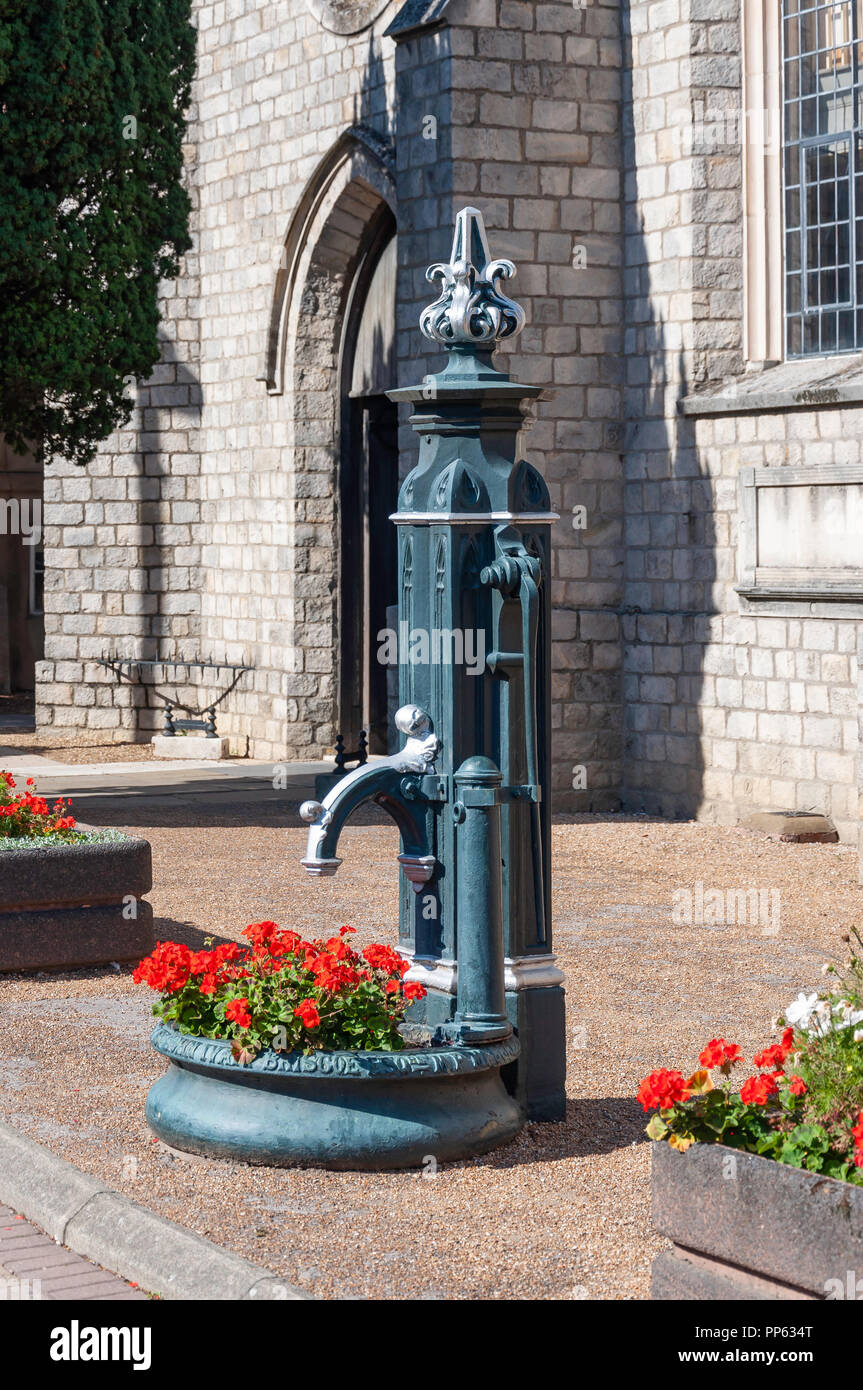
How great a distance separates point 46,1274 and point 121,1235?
200mm

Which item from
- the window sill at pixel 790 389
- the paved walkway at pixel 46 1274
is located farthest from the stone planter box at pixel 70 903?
the window sill at pixel 790 389

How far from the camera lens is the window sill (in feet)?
40.7

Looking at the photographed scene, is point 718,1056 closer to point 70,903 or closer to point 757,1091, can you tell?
point 757,1091

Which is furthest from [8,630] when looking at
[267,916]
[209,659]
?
Result: [267,916]

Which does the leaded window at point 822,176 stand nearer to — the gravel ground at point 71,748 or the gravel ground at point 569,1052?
the gravel ground at point 569,1052

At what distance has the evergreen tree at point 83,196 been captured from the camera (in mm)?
12984

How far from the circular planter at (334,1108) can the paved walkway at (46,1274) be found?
62 cm

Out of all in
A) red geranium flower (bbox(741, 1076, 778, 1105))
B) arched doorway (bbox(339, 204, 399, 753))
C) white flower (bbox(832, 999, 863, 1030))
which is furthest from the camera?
arched doorway (bbox(339, 204, 399, 753))

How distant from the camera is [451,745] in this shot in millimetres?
6023

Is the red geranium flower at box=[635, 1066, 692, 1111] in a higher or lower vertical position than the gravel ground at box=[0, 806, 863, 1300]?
higher

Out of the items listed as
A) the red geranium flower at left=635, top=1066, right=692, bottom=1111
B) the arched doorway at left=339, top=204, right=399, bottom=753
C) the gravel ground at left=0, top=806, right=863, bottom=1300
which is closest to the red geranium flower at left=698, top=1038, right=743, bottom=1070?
the red geranium flower at left=635, top=1066, right=692, bottom=1111

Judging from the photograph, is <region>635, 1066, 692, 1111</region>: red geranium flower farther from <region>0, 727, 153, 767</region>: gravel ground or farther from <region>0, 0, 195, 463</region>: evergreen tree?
<region>0, 727, 153, 767</region>: gravel ground

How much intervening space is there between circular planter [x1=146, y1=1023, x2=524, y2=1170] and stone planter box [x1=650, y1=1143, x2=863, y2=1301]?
139 cm

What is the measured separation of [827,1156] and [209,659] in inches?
603
